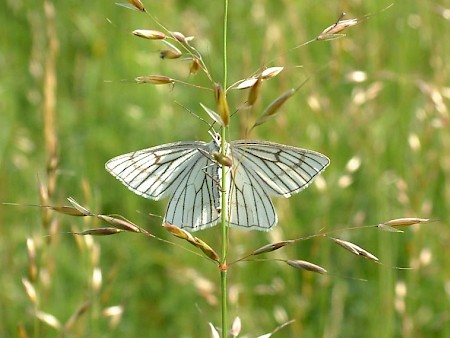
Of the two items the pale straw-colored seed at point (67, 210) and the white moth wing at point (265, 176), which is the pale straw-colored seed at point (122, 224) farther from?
the white moth wing at point (265, 176)

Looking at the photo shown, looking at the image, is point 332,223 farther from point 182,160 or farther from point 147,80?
point 147,80

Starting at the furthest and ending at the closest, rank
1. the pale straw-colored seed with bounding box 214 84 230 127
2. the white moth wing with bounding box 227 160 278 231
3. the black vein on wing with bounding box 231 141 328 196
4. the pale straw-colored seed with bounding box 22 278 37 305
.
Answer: the pale straw-colored seed with bounding box 22 278 37 305 < the white moth wing with bounding box 227 160 278 231 < the black vein on wing with bounding box 231 141 328 196 < the pale straw-colored seed with bounding box 214 84 230 127

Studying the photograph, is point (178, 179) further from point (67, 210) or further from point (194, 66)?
point (194, 66)

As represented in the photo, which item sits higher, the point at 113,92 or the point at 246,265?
the point at 113,92

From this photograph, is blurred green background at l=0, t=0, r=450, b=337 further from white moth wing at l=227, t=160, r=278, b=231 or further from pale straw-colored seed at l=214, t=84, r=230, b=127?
pale straw-colored seed at l=214, t=84, r=230, b=127

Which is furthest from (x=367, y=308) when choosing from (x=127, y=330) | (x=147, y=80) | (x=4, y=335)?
(x=147, y=80)

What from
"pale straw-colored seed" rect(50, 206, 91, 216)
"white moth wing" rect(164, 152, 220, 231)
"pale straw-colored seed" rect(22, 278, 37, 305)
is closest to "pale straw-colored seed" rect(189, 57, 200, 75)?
"pale straw-colored seed" rect(50, 206, 91, 216)

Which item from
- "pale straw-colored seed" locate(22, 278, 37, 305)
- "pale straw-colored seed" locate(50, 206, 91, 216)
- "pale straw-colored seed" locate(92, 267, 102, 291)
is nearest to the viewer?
"pale straw-colored seed" locate(50, 206, 91, 216)

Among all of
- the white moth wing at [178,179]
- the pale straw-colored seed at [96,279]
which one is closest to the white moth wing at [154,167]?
the white moth wing at [178,179]

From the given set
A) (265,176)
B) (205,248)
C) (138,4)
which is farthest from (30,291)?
(138,4)
